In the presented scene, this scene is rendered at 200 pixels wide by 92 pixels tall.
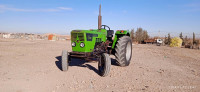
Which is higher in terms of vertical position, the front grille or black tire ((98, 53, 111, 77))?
the front grille

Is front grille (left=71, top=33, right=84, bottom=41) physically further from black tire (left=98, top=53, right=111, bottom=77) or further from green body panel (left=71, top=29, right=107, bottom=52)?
black tire (left=98, top=53, right=111, bottom=77)

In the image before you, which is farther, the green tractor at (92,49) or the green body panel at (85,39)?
the green body panel at (85,39)

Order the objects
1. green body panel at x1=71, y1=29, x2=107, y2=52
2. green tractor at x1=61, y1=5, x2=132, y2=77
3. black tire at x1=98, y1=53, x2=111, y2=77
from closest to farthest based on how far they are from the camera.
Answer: black tire at x1=98, y1=53, x2=111, y2=77
green tractor at x1=61, y1=5, x2=132, y2=77
green body panel at x1=71, y1=29, x2=107, y2=52

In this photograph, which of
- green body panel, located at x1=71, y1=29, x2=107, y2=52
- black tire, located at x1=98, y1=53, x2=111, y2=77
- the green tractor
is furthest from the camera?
green body panel, located at x1=71, y1=29, x2=107, y2=52

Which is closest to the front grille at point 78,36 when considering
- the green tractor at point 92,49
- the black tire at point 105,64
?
the green tractor at point 92,49

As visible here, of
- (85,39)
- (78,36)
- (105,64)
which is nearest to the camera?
(105,64)

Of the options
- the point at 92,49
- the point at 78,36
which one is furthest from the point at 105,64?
the point at 78,36

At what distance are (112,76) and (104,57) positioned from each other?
725 millimetres

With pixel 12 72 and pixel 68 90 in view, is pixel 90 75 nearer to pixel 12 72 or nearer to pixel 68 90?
pixel 68 90

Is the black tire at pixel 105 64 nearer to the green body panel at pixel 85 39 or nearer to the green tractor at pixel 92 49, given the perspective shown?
the green tractor at pixel 92 49

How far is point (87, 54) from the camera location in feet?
18.9

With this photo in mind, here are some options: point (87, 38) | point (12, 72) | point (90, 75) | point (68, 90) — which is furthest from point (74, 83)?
point (12, 72)

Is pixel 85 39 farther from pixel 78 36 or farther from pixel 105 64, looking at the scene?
pixel 105 64

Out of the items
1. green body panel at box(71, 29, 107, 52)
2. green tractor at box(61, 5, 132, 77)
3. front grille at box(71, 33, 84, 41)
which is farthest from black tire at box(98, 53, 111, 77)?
front grille at box(71, 33, 84, 41)
